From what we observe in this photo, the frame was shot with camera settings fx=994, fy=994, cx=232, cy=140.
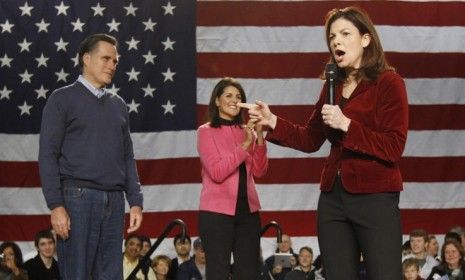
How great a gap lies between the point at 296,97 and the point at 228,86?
10.6ft

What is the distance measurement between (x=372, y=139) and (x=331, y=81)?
0.71 feet

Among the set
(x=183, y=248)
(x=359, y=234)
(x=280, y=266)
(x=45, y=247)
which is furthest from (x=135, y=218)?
(x=183, y=248)

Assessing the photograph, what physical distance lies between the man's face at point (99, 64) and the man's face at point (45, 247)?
3.18 meters

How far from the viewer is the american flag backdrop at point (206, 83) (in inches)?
323

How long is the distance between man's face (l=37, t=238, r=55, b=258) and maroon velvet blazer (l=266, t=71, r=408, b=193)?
14.6ft

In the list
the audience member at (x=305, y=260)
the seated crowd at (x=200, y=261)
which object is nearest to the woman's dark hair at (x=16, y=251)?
the seated crowd at (x=200, y=261)

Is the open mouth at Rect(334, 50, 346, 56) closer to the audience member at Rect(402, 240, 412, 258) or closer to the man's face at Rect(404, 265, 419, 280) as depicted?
the man's face at Rect(404, 265, 419, 280)

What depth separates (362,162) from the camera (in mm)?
3021

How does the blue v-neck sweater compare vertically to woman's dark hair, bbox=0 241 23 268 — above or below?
above

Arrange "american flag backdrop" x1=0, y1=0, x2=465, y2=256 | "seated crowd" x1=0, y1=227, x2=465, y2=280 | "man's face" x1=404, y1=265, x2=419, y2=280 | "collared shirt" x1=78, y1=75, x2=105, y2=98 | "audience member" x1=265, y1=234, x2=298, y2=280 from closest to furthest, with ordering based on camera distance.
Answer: "collared shirt" x1=78, y1=75, x2=105, y2=98 < "man's face" x1=404, y1=265, x2=419, y2=280 < "seated crowd" x1=0, y1=227, x2=465, y2=280 < "audience member" x1=265, y1=234, x2=298, y2=280 < "american flag backdrop" x1=0, y1=0, x2=465, y2=256

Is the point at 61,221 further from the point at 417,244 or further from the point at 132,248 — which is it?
the point at 417,244

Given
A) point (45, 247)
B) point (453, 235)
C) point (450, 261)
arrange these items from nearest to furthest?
point (45, 247) < point (450, 261) < point (453, 235)

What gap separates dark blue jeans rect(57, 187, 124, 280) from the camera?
4.03 m

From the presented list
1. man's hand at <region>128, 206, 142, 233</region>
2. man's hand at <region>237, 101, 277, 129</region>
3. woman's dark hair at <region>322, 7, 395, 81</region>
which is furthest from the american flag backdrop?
woman's dark hair at <region>322, 7, 395, 81</region>
